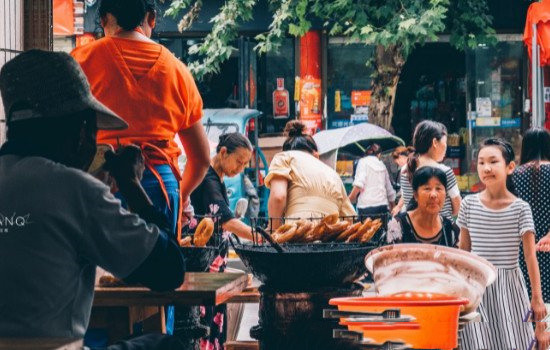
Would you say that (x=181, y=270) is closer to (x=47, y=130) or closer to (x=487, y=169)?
(x=47, y=130)

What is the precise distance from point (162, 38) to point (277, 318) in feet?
49.4

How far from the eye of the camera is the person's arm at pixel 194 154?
5.73m

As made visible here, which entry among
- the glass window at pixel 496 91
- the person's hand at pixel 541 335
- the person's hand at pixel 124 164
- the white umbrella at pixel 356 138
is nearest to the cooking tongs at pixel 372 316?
the person's hand at pixel 124 164

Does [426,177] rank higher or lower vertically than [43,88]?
lower

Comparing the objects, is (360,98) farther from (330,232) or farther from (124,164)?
(124,164)

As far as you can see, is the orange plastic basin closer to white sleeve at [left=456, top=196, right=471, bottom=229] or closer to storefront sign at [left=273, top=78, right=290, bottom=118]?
white sleeve at [left=456, top=196, right=471, bottom=229]

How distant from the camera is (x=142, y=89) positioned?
5.36 metres

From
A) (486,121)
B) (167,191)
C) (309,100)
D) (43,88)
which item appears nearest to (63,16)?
(309,100)

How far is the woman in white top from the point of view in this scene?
15.4m

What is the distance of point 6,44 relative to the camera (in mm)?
6871

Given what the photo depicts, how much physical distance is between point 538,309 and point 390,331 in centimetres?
345

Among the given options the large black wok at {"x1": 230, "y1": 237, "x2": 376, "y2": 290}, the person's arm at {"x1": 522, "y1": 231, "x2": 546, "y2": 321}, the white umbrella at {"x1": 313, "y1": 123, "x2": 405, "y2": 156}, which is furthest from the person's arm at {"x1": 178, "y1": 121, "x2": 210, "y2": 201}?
the white umbrella at {"x1": 313, "y1": 123, "x2": 405, "y2": 156}

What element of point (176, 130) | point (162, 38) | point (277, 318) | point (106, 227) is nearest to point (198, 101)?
point (176, 130)

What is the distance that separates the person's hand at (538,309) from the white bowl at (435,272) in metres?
2.58
